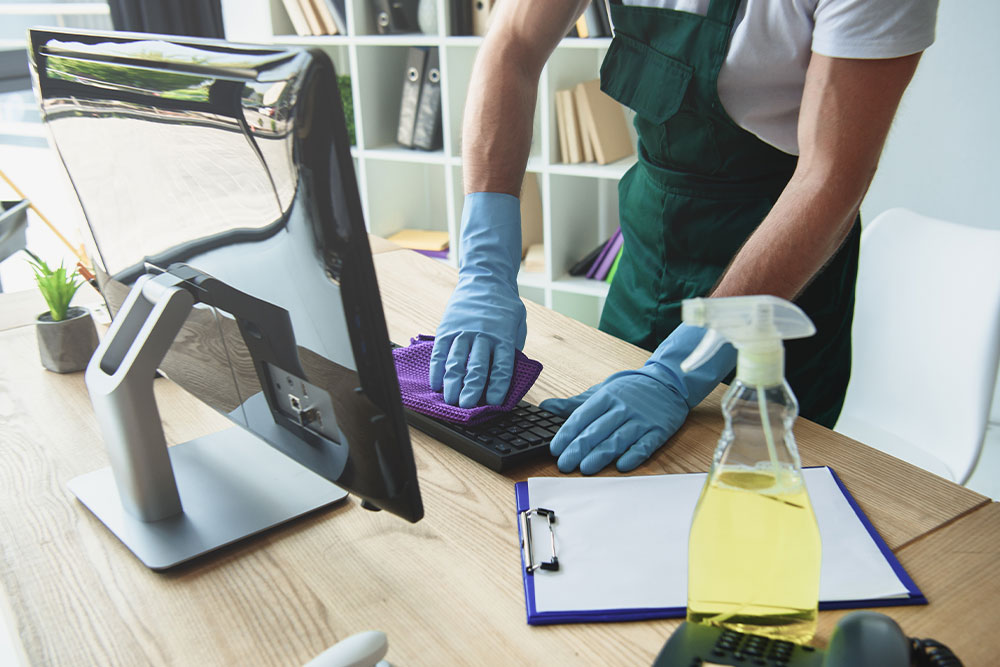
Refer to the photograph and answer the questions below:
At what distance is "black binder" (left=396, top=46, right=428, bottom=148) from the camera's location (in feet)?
10.00

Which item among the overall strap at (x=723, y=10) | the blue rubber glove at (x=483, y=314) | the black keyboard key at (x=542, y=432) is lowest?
the black keyboard key at (x=542, y=432)

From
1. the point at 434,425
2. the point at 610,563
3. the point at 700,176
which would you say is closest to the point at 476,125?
the point at 700,176

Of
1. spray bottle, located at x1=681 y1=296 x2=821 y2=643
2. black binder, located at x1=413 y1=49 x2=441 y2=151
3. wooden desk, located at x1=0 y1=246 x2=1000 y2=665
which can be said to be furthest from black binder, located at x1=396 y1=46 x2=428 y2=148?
spray bottle, located at x1=681 y1=296 x2=821 y2=643

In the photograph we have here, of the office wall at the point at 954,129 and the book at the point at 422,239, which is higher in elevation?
the office wall at the point at 954,129

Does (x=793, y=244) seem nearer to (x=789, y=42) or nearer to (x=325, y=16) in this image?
(x=789, y=42)

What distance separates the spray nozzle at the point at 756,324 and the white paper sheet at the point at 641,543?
0.27 meters

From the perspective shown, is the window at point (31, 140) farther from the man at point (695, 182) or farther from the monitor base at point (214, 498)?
the monitor base at point (214, 498)

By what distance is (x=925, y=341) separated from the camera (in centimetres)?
154

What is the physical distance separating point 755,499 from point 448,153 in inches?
102

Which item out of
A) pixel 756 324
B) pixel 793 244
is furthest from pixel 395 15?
pixel 756 324

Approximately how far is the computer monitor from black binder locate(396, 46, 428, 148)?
7.43ft

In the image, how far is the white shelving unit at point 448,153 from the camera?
2.78 m

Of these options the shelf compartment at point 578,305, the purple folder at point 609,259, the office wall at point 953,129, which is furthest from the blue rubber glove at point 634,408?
the shelf compartment at point 578,305

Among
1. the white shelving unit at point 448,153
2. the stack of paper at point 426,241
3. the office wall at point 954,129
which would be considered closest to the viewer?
→ the office wall at point 954,129
